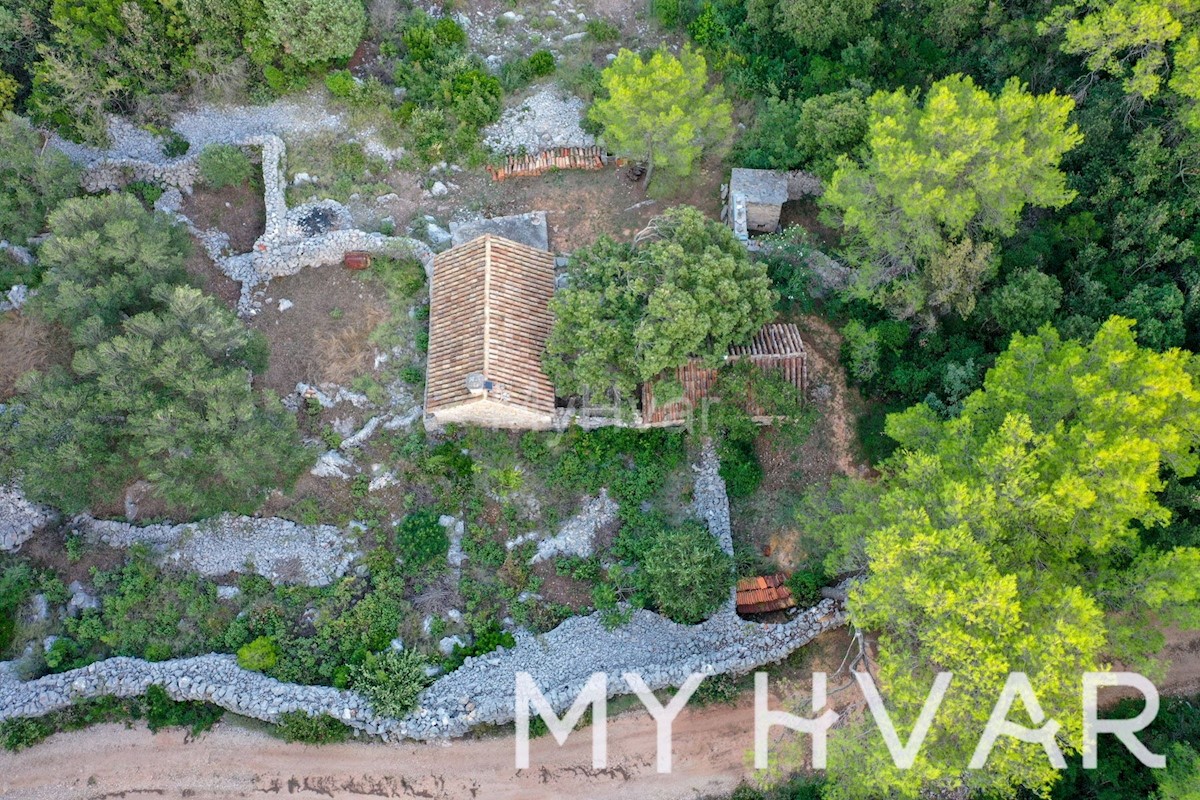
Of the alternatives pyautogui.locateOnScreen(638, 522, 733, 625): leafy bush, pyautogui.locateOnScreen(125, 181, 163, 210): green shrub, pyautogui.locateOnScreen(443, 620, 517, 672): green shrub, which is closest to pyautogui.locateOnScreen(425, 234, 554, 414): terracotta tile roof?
pyautogui.locateOnScreen(638, 522, 733, 625): leafy bush

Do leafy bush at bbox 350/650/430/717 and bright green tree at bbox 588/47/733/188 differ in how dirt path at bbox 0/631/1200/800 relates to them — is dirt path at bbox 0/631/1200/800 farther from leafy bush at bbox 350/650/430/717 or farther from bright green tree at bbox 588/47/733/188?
bright green tree at bbox 588/47/733/188

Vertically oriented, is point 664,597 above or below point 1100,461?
below

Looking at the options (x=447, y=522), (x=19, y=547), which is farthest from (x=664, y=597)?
(x=19, y=547)

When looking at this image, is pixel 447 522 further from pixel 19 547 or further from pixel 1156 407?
pixel 1156 407

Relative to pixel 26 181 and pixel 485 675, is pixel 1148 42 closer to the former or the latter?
pixel 485 675

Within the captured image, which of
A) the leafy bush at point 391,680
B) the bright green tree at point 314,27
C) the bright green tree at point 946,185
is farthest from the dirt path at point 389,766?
the bright green tree at point 314,27

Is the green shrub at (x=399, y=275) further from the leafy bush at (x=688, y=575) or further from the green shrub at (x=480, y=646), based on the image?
the leafy bush at (x=688, y=575)
